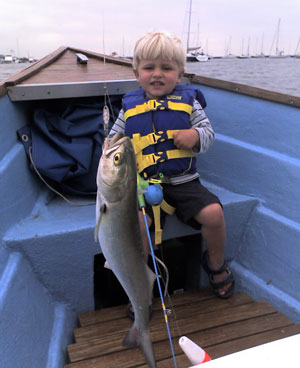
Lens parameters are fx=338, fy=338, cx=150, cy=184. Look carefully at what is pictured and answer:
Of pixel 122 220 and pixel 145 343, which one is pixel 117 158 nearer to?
pixel 122 220

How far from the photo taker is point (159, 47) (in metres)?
2.37

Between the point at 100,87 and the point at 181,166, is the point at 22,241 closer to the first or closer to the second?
the point at 181,166

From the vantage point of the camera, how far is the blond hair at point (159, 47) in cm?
238

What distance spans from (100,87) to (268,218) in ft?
6.48

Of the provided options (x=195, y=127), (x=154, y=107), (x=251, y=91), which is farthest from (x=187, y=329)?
(x=251, y=91)

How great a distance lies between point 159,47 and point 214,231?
1.40 metres

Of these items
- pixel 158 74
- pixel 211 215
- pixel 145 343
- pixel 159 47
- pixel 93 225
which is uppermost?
pixel 159 47

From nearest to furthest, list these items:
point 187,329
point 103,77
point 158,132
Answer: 1. point 187,329
2. point 158,132
3. point 103,77

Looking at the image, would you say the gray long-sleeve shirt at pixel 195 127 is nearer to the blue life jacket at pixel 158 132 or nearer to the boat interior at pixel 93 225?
the blue life jacket at pixel 158 132

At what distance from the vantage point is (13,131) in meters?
2.98

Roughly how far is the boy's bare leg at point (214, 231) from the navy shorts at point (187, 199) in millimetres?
48

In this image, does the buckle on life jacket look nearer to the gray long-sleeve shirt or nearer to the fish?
the gray long-sleeve shirt

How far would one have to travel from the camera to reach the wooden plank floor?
2.23m

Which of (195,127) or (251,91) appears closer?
(195,127)
